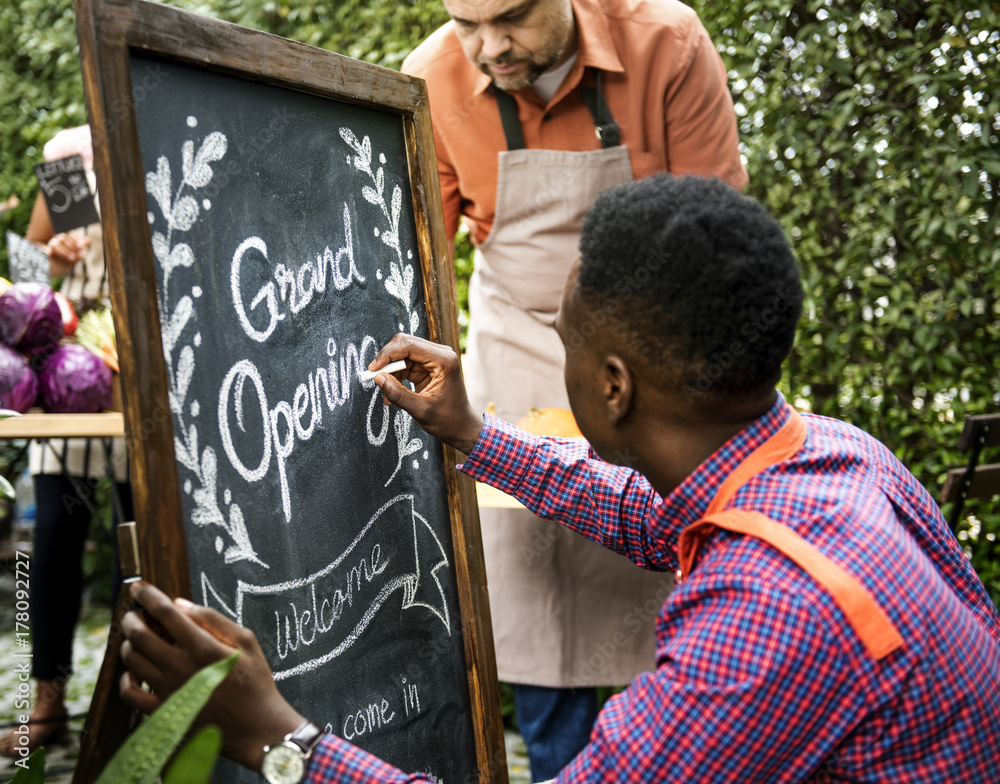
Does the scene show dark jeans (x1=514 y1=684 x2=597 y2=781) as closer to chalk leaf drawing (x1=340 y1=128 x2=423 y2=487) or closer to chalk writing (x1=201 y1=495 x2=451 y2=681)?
chalk writing (x1=201 y1=495 x2=451 y2=681)

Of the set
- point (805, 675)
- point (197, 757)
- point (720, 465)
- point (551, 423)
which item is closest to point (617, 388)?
point (720, 465)

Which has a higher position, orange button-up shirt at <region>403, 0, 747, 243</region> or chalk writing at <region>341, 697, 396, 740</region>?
orange button-up shirt at <region>403, 0, 747, 243</region>

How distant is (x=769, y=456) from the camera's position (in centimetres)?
107

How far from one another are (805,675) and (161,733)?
60 cm

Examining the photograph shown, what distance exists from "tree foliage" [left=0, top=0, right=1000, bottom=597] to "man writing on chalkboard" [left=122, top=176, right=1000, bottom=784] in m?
1.78

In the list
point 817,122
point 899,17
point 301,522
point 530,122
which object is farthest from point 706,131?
point 301,522

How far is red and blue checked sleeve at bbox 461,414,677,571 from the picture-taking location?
1.43 meters

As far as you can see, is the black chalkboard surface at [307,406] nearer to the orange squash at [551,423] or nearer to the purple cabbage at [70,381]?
the orange squash at [551,423]

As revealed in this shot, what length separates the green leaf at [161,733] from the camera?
806mm

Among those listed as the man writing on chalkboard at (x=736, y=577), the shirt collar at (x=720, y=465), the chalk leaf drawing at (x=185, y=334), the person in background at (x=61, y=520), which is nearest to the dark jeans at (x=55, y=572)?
the person in background at (x=61, y=520)

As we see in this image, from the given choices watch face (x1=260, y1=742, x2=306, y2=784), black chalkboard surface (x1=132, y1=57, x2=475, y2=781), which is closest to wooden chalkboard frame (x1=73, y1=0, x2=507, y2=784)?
black chalkboard surface (x1=132, y1=57, x2=475, y2=781)

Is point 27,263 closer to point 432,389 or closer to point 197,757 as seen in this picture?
point 432,389

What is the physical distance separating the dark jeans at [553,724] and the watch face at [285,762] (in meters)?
1.33

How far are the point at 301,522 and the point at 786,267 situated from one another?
664 millimetres
